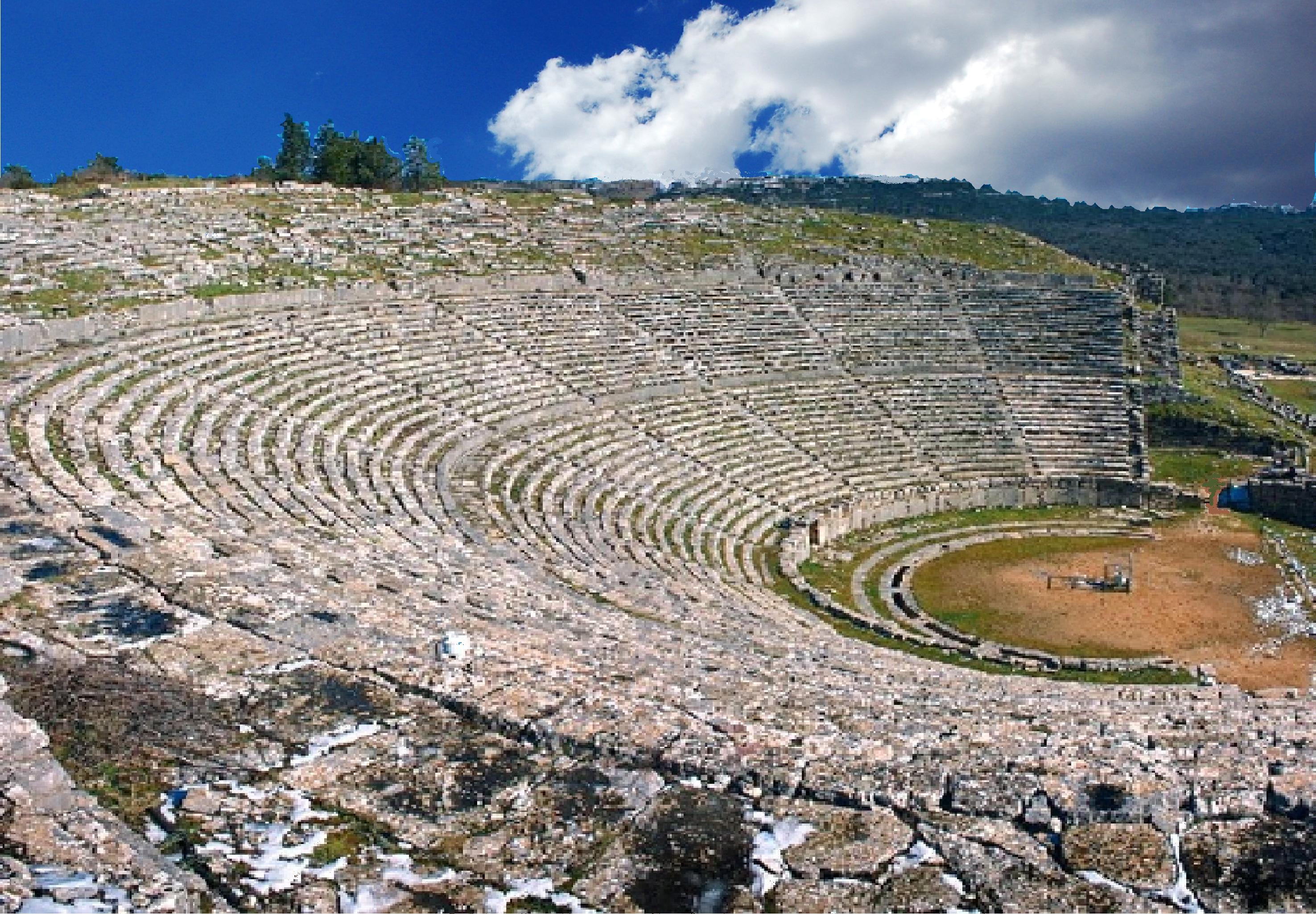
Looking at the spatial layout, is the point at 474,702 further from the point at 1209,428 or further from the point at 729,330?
the point at 1209,428

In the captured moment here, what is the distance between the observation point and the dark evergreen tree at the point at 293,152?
50969 mm

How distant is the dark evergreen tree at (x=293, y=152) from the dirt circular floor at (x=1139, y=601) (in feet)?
127

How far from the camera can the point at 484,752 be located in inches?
295

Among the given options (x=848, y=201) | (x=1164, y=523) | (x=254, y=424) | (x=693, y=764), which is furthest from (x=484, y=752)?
(x=848, y=201)

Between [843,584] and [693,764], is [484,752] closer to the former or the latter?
[693,764]

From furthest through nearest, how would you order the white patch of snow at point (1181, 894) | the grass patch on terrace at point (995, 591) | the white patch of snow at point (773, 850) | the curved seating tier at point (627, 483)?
the grass patch on terrace at point (995, 591)
the curved seating tier at point (627, 483)
the white patch of snow at point (773, 850)
the white patch of snow at point (1181, 894)

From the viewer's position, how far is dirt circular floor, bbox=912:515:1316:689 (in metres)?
20.1

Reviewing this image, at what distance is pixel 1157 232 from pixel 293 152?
335 feet

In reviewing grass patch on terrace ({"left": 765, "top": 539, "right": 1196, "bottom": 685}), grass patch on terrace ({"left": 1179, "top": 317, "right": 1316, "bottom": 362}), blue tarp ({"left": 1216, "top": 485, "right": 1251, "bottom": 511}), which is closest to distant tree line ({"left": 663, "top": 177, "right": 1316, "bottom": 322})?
grass patch on terrace ({"left": 1179, "top": 317, "right": 1316, "bottom": 362})

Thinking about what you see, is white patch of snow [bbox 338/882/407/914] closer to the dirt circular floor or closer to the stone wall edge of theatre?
the dirt circular floor

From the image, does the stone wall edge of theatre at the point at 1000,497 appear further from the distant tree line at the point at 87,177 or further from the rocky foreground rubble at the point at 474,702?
the distant tree line at the point at 87,177

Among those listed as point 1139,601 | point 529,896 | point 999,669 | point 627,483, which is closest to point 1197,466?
point 1139,601

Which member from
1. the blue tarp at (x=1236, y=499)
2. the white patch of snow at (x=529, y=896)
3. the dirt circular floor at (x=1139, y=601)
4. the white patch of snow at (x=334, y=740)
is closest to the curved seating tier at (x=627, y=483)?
the white patch of snow at (x=334, y=740)

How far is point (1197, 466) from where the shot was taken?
108ft
